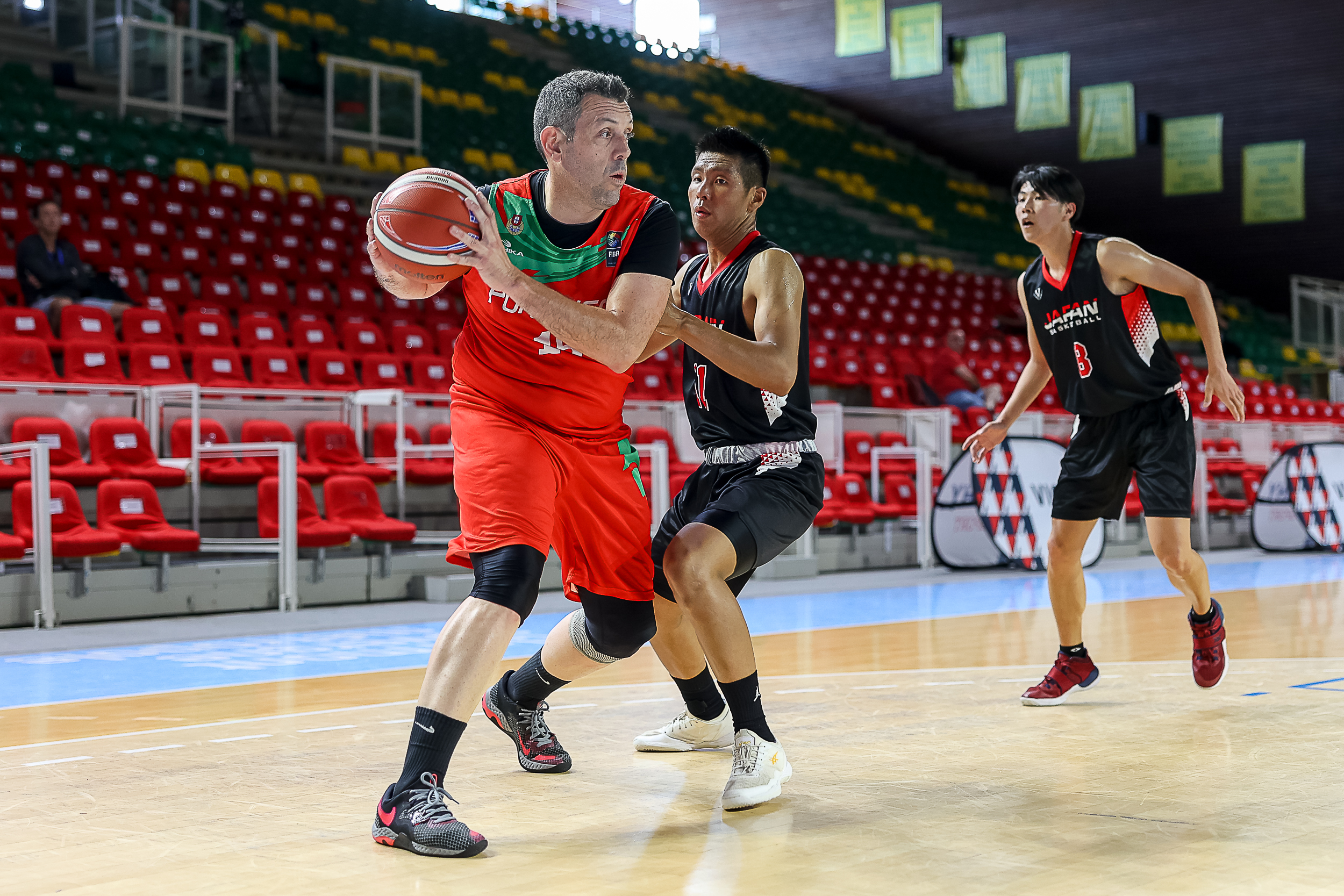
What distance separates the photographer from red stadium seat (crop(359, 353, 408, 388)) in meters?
9.77

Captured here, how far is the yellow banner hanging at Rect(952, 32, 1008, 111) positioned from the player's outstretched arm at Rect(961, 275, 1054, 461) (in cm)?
1591

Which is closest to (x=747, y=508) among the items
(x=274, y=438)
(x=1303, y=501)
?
(x=274, y=438)

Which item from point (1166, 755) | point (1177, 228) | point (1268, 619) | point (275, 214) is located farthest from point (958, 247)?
point (1166, 755)

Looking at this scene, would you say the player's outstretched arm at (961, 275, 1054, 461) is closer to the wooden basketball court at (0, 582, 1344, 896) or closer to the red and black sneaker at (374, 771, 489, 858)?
the wooden basketball court at (0, 582, 1344, 896)

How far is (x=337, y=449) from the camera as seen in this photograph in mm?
8820

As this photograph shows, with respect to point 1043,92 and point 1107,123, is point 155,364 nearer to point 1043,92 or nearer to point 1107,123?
point 1043,92

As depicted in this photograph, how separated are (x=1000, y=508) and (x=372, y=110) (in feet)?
33.2

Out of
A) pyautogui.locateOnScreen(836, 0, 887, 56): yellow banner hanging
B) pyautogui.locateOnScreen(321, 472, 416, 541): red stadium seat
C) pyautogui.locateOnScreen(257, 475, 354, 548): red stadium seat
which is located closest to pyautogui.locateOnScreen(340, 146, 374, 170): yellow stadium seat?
pyautogui.locateOnScreen(836, 0, 887, 56): yellow banner hanging

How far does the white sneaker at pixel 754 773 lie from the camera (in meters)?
2.97

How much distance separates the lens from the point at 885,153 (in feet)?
87.3

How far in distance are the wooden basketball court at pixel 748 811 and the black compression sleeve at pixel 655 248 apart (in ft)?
3.99

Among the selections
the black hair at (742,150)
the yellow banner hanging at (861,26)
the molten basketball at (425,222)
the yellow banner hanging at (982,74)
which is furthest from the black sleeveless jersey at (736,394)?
the yellow banner hanging at (982,74)

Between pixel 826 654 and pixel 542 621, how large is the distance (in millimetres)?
2132

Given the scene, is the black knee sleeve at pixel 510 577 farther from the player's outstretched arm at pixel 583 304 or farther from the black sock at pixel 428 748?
the player's outstretched arm at pixel 583 304
